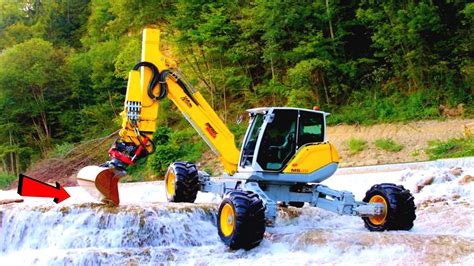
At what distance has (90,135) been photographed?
1312 inches

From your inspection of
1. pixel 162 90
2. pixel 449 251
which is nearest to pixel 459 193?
pixel 449 251

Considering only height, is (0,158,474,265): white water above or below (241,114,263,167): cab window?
below

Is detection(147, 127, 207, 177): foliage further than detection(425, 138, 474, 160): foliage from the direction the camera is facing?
Yes

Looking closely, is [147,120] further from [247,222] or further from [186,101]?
[247,222]

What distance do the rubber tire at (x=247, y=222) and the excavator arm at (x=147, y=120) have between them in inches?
98.4

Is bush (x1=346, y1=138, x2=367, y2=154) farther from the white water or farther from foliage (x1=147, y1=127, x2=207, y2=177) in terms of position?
the white water

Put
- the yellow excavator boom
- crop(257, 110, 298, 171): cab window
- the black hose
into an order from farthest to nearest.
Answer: the black hose < the yellow excavator boom < crop(257, 110, 298, 171): cab window

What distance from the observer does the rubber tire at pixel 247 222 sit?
7586mm

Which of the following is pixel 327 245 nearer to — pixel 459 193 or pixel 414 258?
pixel 414 258

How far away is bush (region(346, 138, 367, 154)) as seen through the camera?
19672 mm

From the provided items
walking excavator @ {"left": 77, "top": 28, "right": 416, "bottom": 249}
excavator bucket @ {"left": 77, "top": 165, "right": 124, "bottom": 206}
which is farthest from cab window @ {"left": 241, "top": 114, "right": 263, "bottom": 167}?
excavator bucket @ {"left": 77, "top": 165, "right": 124, "bottom": 206}

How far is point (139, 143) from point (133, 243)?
1760 mm

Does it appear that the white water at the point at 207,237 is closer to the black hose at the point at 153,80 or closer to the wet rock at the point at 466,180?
the wet rock at the point at 466,180

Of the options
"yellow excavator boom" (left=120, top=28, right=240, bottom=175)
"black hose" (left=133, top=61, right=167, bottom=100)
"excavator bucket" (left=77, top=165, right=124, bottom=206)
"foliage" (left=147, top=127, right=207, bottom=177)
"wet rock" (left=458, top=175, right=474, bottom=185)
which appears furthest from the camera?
"foliage" (left=147, top=127, right=207, bottom=177)
